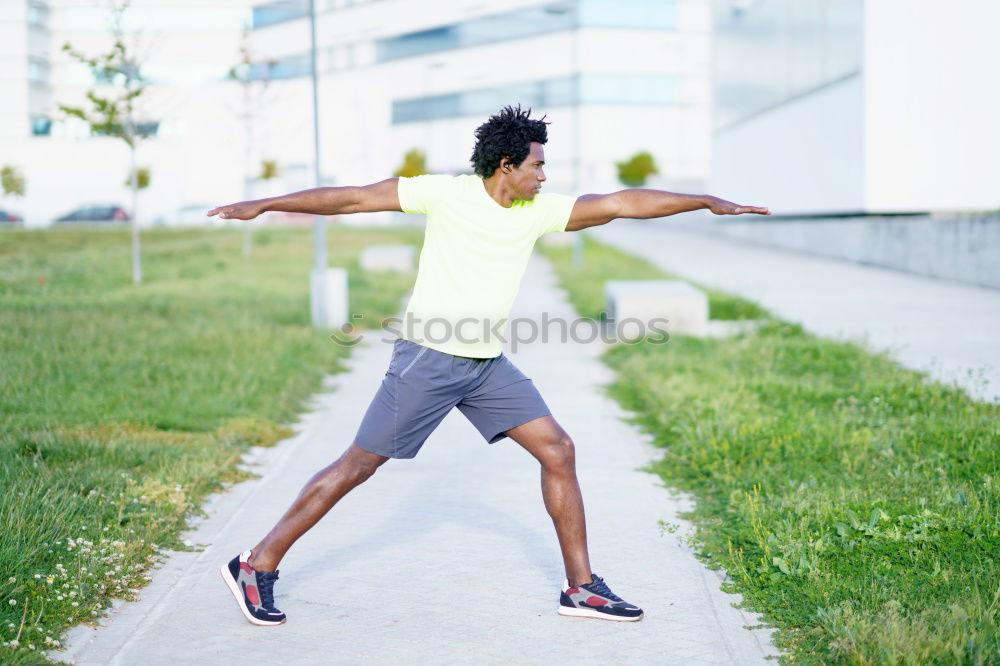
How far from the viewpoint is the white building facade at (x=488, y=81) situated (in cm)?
6259

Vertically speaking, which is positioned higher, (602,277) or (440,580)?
(602,277)

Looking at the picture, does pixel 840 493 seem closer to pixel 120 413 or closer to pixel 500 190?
pixel 500 190

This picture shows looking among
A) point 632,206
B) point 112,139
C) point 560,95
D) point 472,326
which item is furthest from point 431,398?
point 112,139

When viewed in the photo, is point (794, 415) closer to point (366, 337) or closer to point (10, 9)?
point (366, 337)

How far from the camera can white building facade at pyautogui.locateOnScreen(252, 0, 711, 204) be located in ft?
205

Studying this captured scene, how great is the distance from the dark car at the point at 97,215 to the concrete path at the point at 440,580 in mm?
53399

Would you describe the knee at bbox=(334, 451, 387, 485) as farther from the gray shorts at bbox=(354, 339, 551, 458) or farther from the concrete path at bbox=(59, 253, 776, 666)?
the concrete path at bbox=(59, 253, 776, 666)

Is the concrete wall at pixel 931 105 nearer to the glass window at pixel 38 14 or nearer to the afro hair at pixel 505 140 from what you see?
the afro hair at pixel 505 140

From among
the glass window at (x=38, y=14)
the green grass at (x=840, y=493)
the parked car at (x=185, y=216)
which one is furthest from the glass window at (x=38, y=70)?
the green grass at (x=840, y=493)

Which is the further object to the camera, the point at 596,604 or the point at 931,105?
the point at 931,105

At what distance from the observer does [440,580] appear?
16.9 ft

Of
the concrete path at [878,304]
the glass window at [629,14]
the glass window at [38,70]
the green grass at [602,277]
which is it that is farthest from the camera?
the glass window at [38,70]

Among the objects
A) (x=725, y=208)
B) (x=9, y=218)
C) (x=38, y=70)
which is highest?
(x=38, y=70)

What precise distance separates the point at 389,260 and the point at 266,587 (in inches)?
856
